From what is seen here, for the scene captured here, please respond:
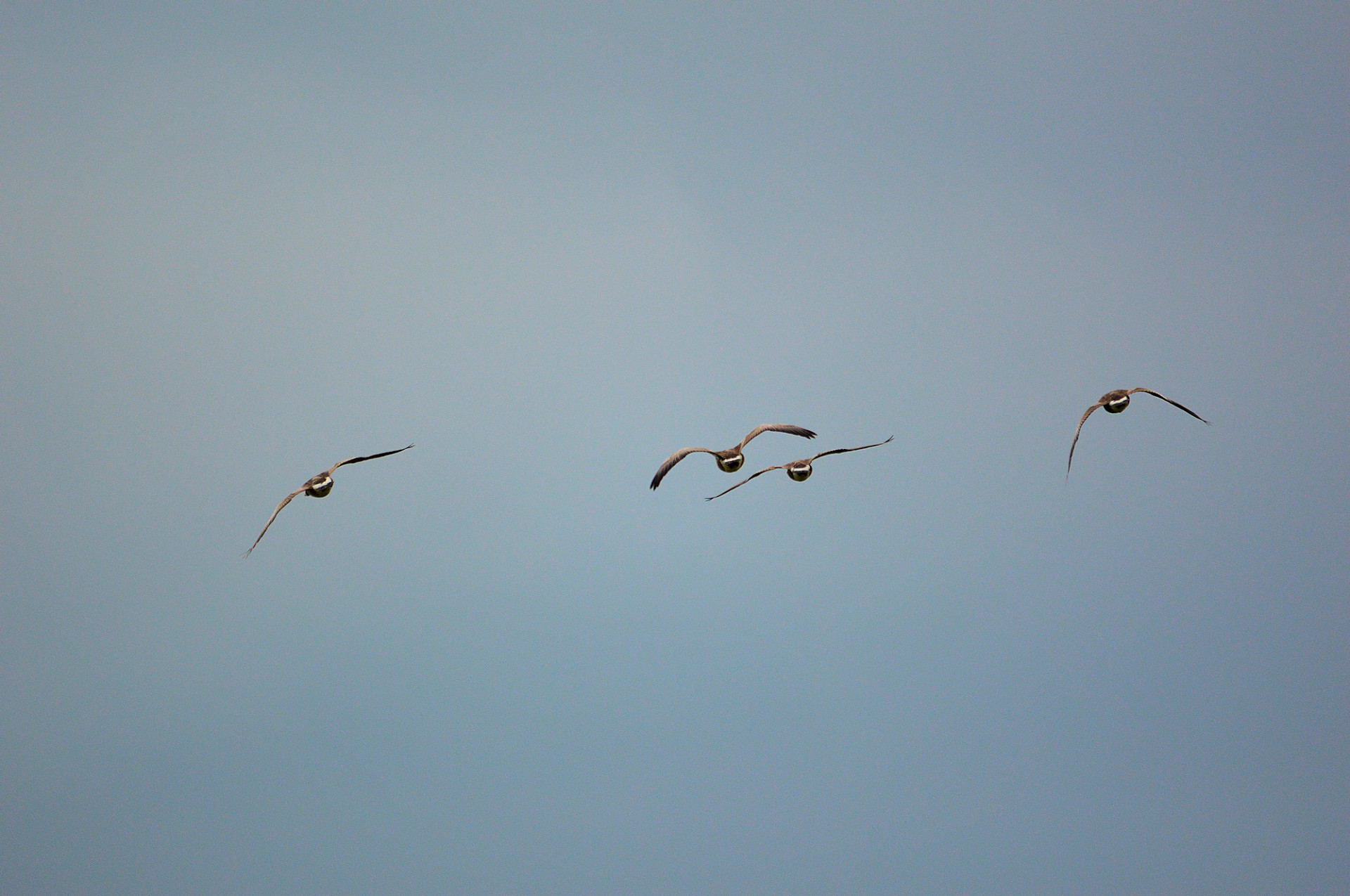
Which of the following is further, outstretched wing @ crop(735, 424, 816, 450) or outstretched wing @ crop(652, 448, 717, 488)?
outstretched wing @ crop(735, 424, 816, 450)

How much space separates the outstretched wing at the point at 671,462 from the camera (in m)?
23.8

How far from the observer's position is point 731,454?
2692 centimetres

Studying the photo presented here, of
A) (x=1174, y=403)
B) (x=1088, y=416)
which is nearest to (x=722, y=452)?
(x=1088, y=416)

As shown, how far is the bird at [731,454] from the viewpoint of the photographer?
24312 mm

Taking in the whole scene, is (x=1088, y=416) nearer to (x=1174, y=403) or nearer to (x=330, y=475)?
(x=1174, y=403)

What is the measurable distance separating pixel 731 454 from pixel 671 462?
2.74 meters

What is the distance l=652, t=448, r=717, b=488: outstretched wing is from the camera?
938 inches

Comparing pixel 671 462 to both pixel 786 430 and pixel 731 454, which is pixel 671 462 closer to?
pixel 731 454

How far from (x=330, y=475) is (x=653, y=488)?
884cm

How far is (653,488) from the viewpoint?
934 inches

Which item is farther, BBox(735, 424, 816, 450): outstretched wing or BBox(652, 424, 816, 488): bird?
BBox(735, 424, 816, 450): outstretched wing

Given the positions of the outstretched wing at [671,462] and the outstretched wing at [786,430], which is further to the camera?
the outstretched wing at [786,430]

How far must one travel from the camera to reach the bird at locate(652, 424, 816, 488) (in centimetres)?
2431

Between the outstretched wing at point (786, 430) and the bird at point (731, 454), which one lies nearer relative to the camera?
the bird at point (731, 454)
